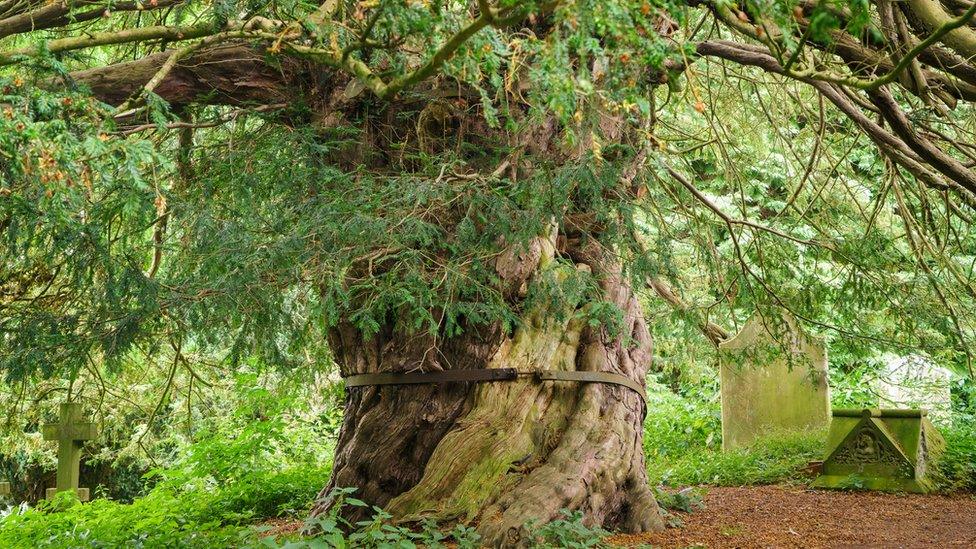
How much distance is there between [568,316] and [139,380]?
6223mm

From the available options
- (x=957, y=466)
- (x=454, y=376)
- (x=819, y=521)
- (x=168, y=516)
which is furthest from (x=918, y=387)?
(x=168, y=516)

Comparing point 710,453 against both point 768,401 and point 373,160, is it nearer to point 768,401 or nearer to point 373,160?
point 768,401

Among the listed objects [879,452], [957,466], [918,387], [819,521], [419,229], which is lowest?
[819,521]

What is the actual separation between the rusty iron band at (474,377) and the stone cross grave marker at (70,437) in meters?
5.13

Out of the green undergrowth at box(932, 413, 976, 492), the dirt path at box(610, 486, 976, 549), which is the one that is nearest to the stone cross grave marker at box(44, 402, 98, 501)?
the dirt path at box(610, 486, 976, 549)

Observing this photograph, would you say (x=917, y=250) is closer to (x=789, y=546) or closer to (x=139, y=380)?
(x=789, y=546)

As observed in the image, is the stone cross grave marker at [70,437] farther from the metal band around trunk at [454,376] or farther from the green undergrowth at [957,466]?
the green undergrowth at [957,466]

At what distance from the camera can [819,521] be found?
248 inches

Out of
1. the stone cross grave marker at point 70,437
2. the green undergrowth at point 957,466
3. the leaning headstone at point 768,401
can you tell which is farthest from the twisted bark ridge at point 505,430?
the stone cross grave marker at point 70,437

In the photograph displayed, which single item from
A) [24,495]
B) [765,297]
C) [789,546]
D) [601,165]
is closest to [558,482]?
[789,546]

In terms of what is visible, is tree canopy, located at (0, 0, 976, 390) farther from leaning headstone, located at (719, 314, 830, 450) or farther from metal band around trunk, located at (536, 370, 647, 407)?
leaning headstone, located at (719, 314, 830, 450)

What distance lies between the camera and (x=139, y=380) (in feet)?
32.9

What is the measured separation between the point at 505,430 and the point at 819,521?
95.5 inches

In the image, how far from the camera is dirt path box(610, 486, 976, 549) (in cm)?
555
